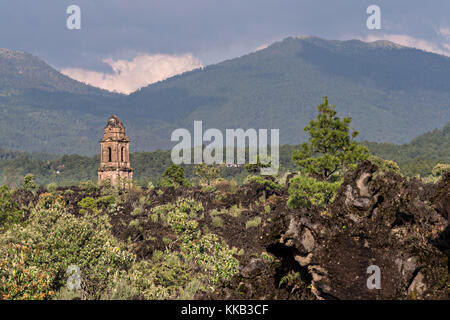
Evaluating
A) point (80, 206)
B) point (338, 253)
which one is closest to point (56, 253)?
point (338, 253)

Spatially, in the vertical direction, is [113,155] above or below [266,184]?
above

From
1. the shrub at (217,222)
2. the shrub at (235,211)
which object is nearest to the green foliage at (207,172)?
the shrub at (235,211)

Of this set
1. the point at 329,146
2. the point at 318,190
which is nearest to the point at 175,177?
the point at 329,146

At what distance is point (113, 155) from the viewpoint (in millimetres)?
97375

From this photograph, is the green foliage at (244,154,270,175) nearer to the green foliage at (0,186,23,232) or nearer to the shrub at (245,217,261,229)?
the shrub at (245,217,261,229)

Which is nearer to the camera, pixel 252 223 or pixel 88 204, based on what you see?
pixel 252 223

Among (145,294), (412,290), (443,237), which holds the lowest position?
(145,294)

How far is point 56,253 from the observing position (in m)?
27.0

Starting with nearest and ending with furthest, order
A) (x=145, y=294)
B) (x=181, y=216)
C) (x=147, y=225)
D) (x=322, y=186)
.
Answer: (x=145, y=294)
(x=181, y=216)
(x=322, y=186)
(x=147, y=225)

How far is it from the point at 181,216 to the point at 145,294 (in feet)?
40.2

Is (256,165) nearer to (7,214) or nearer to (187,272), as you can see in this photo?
(7,214)

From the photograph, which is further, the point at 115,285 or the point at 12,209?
the point at 12,209

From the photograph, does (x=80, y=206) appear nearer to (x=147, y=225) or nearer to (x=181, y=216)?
(x=147, y=225)
